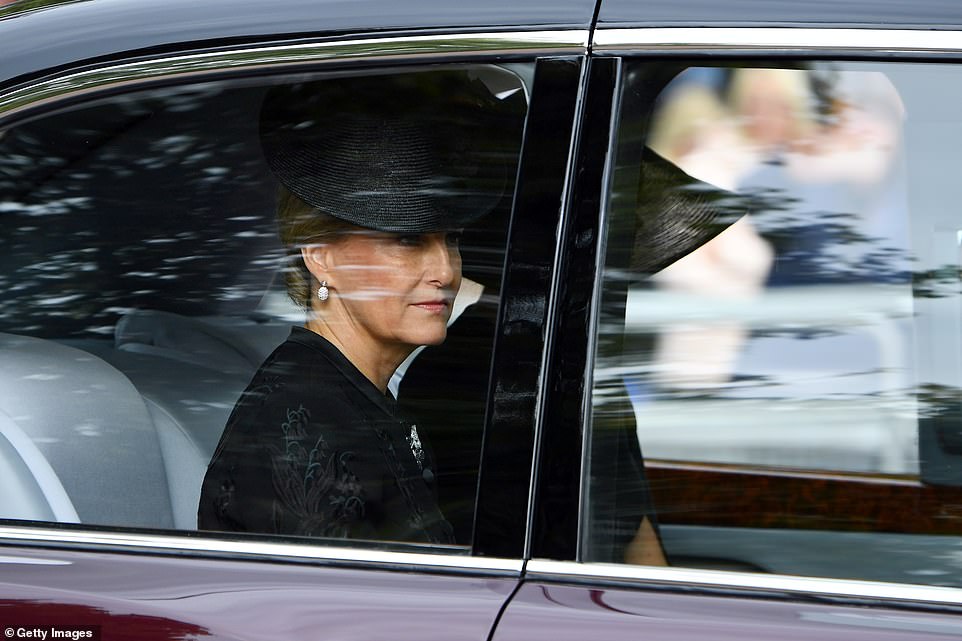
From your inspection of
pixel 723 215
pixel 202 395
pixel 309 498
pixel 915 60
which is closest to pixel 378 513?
pixel 309 498

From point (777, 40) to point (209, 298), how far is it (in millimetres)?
786

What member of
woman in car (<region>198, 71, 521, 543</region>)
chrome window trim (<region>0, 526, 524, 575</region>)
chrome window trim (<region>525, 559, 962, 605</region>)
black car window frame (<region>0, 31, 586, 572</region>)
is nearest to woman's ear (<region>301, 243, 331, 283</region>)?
woman in car (<region>198, 71, 521, 543</region>)

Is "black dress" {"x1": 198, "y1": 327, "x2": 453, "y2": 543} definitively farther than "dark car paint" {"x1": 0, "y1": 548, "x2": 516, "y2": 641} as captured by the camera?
Yes

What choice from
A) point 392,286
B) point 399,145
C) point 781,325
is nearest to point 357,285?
point 392,286

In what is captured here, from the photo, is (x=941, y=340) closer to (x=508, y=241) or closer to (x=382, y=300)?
(x=508, y=241)

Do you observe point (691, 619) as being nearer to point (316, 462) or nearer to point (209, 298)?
point (316, 462)

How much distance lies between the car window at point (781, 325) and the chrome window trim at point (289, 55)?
12 cm

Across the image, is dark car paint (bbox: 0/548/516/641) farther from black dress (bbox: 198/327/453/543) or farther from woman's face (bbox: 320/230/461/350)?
woman's face (bbox: 320/230/461/350)

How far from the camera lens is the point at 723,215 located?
139 centimetres

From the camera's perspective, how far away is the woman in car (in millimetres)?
1423

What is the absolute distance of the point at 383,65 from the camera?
1.42 m

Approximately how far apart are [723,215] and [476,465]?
417 millimetres

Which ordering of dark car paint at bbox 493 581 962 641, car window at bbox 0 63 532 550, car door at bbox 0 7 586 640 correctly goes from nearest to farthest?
1. dark car paint at bbox 493 581 962 641
2. car door at bbox 0 7 586 640
3. car window at bbox 0 63 532 550

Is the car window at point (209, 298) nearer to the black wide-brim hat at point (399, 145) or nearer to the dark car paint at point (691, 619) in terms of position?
the black wide-brim hat at point (399, 145)
